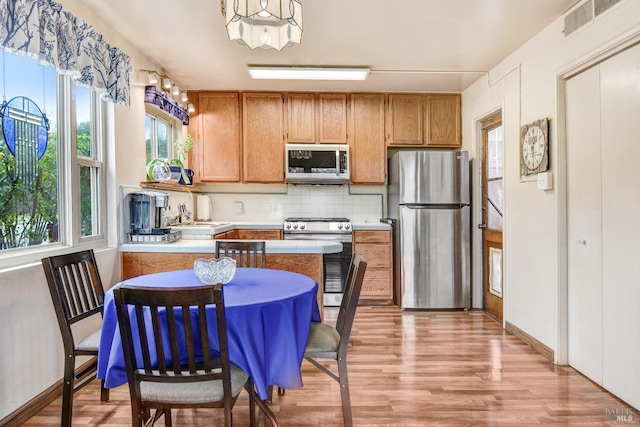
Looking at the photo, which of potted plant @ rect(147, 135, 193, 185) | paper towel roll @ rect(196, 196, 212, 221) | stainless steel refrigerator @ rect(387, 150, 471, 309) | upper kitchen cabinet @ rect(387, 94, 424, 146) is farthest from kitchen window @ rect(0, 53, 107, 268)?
upper kitchen cabinet @ rect(387, 94, 424, 146)

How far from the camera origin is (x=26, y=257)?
2100 mm

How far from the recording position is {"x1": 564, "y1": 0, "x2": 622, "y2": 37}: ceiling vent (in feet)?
7.58

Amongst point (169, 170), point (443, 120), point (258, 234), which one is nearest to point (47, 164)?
point (169, 170)

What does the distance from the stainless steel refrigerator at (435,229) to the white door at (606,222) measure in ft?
4.73

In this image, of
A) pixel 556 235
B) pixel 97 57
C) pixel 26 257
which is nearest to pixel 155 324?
pixel 26 257

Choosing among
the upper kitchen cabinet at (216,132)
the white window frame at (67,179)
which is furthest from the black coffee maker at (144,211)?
the upper kitchen cabinet at (216,132)

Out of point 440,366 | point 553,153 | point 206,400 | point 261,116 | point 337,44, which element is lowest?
point 440,366

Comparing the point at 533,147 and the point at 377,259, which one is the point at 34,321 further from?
the point at 533,147

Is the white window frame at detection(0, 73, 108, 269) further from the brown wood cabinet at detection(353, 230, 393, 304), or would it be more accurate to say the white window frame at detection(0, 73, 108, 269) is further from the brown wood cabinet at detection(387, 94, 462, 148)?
the brown wood cabinet at detection(387, 94, 462, 148)

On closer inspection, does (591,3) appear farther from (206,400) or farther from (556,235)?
(206,400)

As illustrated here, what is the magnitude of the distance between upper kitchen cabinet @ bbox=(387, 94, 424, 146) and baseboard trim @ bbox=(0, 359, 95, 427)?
384 centimetres

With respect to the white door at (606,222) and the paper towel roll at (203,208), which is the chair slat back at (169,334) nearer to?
the white door at (606,222)

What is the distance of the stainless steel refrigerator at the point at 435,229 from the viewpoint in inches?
161

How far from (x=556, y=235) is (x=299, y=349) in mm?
2081
